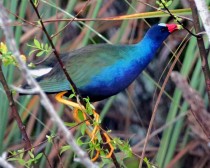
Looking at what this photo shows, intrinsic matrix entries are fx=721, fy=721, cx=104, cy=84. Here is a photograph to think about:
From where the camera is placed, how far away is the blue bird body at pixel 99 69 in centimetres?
232

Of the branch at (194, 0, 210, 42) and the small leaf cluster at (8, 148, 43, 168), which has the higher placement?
the branch at (194, 0, 210, 42)

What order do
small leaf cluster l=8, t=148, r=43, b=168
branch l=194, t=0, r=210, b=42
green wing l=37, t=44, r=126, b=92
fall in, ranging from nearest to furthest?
branch l=194, t=0, r=210, b=42 < small leaf cluster l=8, t=148, r=43, b=168 < green wing l=37, t=44, r=126, b=92

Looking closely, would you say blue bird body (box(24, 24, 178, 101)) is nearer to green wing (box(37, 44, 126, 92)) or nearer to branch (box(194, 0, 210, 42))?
green wing (box(37, 44, 126, 92))

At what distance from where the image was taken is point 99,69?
7.75ft

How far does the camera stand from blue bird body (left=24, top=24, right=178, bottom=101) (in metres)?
2.32

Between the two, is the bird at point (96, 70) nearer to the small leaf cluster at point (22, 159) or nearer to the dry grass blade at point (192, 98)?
the small leaf cluster at point (22, 159)

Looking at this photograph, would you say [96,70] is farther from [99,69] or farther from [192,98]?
[192,98]

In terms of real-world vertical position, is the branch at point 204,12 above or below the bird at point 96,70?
above

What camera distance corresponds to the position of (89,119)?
1665mm

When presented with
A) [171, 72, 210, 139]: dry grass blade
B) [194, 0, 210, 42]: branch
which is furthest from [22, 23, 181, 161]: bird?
[194, 0, 210, 42]: branch

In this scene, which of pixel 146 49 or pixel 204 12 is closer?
pixel 204 12

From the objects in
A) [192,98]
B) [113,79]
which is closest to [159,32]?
[113,79]

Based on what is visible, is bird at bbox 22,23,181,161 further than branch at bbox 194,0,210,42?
Yes

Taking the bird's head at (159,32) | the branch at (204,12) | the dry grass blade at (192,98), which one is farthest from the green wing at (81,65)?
the branch at (204,12)
